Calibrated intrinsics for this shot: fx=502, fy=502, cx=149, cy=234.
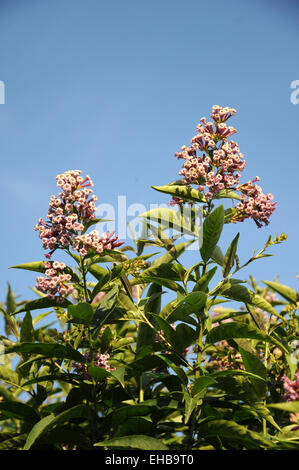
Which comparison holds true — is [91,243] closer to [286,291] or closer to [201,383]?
[201,383]

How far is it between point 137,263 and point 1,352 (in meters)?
1.30

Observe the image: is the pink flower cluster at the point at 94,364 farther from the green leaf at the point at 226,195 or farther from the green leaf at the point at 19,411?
the green leaf at the point at 226,195

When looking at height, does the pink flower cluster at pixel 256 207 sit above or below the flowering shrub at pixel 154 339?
above

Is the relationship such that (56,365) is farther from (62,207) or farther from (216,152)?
(216,152)

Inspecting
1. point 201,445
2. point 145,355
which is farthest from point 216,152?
point 201,445

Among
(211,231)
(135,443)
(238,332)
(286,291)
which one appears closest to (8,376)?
(135,443)

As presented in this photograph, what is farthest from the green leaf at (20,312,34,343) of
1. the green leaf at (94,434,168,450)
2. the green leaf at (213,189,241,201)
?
the green leaf at (213,189,241,201)

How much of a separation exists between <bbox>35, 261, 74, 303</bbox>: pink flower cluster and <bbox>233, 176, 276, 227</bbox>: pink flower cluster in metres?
1.69

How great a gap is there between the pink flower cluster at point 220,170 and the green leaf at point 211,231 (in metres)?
0.51

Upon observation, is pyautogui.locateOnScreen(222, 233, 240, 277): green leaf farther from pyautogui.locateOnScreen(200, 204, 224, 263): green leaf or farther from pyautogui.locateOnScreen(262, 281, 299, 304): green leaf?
pyautogui.locateOnScreen(262, 281, 299, 304): green leaf

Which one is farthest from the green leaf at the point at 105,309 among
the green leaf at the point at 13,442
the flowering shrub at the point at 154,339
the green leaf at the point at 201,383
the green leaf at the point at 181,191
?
the green leaf at the point at 13,442

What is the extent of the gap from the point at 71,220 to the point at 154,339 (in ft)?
4.10

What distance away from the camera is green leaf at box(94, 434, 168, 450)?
3.58m

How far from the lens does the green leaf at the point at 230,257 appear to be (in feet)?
14.0
